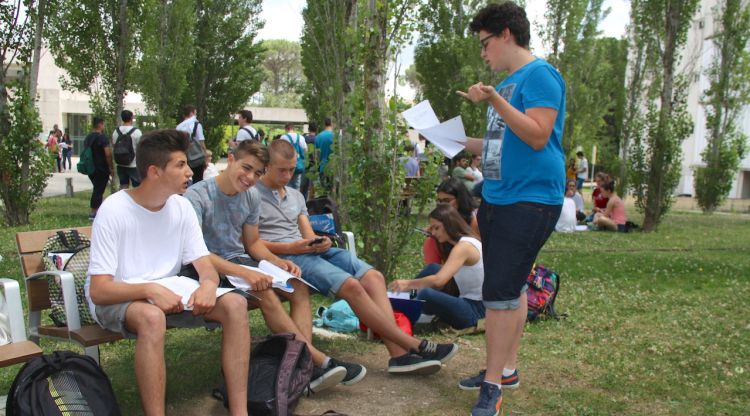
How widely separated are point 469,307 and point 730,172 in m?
16.7

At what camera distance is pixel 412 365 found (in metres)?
4.27

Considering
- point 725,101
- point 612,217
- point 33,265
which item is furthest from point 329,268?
point 725,101

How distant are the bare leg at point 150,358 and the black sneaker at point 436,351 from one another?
1673mm

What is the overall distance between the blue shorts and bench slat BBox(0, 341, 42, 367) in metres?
1.68

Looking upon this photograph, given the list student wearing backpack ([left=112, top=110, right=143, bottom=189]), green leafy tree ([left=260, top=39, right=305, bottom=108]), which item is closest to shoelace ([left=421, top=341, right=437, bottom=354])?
student wearing backpack ([left=112, top=110, right=143, bottom=189])

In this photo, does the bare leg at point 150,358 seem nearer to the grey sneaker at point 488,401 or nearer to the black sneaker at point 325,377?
the black sneaker at point 325,377

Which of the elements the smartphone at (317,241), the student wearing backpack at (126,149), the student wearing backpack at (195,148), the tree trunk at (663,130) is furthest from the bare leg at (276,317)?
the tree trunk at (663,130)

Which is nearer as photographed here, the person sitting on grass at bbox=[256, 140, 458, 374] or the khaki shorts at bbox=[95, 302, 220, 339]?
the khaki shorts at bbox=[95, 302, 220, 339]

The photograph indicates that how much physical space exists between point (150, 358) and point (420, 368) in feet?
5.61

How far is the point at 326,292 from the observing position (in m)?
4.41

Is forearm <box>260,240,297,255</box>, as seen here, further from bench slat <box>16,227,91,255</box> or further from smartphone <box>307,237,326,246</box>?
bench slat <box>16,227,91,255</box>

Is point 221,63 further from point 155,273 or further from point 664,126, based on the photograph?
point 155,273

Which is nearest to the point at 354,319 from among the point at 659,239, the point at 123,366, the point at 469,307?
the point at 469,307

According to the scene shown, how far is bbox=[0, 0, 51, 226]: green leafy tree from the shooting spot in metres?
10.9
